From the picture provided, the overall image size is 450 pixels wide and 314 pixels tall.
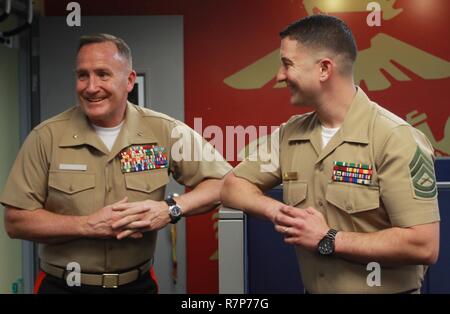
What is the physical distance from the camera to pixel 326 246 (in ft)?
4.29

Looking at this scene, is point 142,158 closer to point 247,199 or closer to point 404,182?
point 247,199

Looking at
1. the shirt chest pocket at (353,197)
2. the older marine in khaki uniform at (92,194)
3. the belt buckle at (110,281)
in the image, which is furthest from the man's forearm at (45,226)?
the shirt chest pocket at (353,197)

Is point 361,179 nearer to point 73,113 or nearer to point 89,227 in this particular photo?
point 89,227

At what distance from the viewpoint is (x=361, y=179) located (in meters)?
1.33

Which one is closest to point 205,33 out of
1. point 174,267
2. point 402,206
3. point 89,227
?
point 174,267

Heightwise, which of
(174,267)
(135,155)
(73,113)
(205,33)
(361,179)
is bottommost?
(174,267)

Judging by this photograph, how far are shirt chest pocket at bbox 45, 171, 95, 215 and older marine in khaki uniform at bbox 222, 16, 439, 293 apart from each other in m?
0.45

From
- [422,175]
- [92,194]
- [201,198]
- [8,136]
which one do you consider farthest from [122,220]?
[8,136]

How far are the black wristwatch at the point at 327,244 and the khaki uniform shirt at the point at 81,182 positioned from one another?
0.58m

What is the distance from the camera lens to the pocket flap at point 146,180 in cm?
168

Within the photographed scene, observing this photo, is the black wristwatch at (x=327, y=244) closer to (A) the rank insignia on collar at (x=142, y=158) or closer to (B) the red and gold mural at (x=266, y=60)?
(A) the rank insignia on collar at (x=142, y=158)

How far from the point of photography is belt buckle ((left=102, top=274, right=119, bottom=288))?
163cm

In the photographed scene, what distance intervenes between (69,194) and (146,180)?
225mm

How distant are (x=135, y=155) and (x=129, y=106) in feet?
0.55
